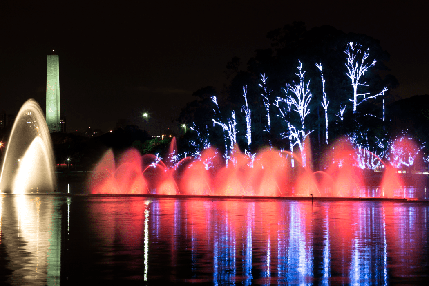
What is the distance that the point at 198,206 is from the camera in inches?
1102

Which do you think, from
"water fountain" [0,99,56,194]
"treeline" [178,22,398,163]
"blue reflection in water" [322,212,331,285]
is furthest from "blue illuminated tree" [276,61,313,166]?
"blue reflection in water" [322,212,331,285]

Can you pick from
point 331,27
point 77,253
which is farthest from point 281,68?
point 77,253

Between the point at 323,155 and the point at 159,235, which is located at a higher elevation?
the point at 323,155

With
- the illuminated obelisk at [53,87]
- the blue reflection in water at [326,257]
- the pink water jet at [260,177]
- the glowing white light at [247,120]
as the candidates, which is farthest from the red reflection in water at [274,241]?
the illuminated obelisk at [53,87]

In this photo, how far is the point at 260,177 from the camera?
A: 6469cm

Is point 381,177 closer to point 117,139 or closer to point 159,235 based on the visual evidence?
point 159,235

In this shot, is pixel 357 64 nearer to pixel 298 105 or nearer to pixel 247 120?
pixel 298 105

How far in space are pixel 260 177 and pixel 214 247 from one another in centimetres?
5047

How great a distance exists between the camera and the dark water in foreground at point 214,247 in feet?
36.0

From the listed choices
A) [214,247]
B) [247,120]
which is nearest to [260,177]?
[247,120]

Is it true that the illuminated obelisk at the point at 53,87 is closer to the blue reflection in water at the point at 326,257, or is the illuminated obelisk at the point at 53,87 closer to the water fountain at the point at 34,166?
the water fountain at the point at 34,166

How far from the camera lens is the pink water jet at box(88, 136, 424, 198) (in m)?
46.4

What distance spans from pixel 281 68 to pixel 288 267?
174ft

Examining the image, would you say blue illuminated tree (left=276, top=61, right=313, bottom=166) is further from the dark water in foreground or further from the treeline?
the dark water in foreground
